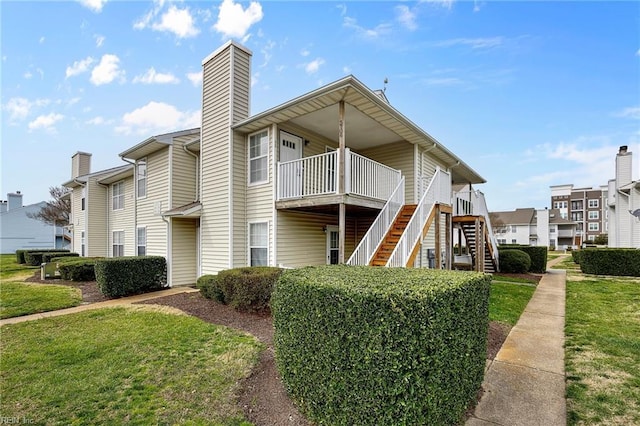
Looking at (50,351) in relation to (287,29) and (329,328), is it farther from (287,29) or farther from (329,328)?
(287,29)

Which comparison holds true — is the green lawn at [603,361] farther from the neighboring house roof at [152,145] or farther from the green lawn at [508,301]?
the neighboring house roof at [152,145]

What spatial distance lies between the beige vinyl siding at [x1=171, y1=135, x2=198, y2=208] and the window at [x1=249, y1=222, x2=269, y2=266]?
13.1 feet

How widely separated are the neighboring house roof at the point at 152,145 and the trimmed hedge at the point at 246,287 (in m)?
Result: 6.63

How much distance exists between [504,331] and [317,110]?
6.87m

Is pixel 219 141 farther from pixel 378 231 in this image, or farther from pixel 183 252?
pixel 378 231

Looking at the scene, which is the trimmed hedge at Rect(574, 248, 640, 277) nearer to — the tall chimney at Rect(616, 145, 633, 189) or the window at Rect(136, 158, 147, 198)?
the tall chimney at Rect(616, 145, 633, 189)

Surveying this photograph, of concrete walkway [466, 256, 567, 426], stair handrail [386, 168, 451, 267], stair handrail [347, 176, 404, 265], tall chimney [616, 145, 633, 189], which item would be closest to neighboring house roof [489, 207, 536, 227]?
tall chimney [616, 145, 633, 189]

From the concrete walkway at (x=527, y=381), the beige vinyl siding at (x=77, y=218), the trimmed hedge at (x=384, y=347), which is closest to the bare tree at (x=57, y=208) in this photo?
the beige vinyl siding at (x=77, y=218)

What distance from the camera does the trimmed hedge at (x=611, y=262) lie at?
13.9 m

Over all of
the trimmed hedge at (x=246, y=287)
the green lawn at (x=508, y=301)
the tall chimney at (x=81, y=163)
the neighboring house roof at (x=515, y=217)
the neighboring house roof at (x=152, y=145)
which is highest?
the tall chimney at (x=81, y=163)

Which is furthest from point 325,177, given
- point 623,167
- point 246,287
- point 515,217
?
point 515,217

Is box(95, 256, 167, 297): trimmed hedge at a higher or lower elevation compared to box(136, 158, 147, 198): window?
lower

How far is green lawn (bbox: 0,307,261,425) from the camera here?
335 cm

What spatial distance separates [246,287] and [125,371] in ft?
10.4
